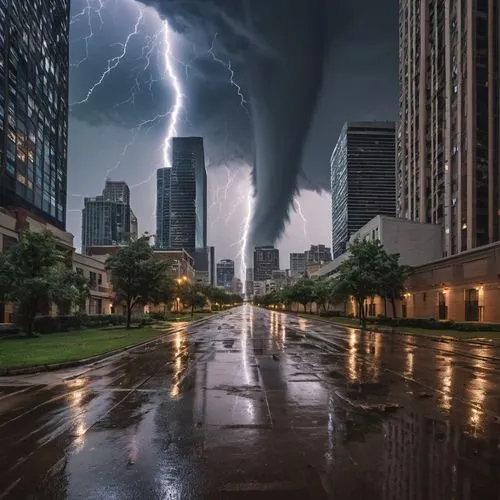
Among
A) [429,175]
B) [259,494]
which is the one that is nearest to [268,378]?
[259,494]

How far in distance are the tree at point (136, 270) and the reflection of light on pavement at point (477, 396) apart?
107 feet

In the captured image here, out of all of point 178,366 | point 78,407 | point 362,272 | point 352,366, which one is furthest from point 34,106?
point 78,407

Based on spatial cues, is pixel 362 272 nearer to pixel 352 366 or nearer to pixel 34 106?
pixel 352 366

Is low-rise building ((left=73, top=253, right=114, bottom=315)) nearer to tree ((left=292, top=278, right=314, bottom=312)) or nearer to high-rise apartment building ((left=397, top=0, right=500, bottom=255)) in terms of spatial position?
tree ((left=292, top=278, right=314, bottom=312))

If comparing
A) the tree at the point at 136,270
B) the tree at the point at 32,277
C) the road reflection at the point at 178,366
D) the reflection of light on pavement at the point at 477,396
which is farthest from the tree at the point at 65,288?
the reflection of light on pavement at the point at 477,396

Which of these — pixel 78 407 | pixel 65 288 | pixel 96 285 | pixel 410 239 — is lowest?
pixel 78 407

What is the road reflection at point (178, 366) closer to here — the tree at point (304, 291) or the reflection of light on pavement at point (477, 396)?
the reflection of light on pavement at point (477, 396)

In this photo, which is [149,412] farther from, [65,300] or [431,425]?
[65,300]

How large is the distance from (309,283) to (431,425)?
104 meters

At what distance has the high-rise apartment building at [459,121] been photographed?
7556 cm

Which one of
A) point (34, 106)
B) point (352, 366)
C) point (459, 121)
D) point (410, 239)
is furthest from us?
point (34, 106)

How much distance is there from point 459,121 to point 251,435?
3148 inches

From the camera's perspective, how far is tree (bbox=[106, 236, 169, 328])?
153 ft

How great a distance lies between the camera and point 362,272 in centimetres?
5303
